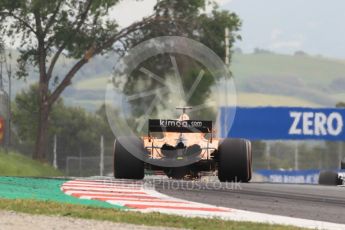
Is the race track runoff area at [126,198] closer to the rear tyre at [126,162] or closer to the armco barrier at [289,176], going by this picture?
the rear tyre at [126,162]

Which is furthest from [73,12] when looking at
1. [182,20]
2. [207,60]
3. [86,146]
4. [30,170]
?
[86,146]

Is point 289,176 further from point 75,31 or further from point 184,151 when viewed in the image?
point 184,151

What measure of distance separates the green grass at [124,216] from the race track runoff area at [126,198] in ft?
1.92

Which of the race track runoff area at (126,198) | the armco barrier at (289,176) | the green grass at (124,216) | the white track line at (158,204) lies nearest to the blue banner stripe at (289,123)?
the armco barrier at (289,176)

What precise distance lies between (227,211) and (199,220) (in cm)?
162

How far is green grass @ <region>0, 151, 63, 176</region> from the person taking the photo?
29359 mm

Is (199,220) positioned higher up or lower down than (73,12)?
lower down

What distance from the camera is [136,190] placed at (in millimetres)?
15727

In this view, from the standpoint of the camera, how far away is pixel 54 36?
38844 millimetres

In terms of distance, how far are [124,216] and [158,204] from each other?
89.4 inches

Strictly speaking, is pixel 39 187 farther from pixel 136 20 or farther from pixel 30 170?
pixel 136 20

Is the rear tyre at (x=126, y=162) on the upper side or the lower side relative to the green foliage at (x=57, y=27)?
lower

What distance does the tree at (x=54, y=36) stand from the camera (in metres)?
38.4

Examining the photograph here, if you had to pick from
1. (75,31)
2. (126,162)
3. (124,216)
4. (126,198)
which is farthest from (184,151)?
(75,31)
